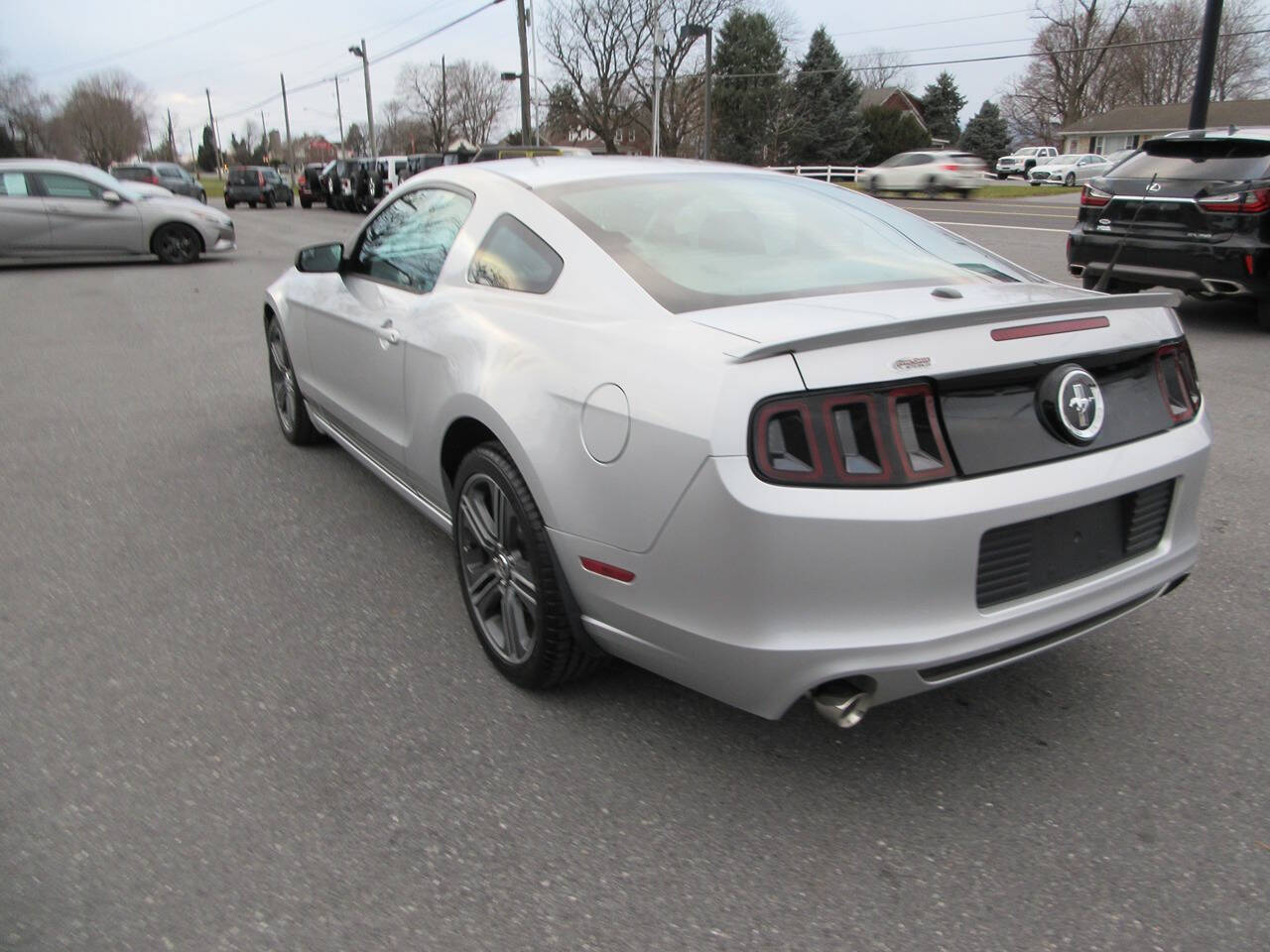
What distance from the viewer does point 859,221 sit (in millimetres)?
3438

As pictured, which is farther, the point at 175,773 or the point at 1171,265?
the point at 1171,265

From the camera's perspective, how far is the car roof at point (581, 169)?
3412 mm

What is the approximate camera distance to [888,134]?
6500cm

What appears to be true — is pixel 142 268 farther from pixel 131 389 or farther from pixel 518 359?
pixel 518 359

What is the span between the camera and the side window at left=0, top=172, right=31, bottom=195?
14.3 m

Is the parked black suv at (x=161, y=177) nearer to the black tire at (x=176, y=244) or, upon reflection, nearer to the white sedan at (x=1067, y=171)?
the black tire at (x=176, y=244)

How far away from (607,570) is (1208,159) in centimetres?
778

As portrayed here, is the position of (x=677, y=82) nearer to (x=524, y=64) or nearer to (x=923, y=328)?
(x=524, y=64)

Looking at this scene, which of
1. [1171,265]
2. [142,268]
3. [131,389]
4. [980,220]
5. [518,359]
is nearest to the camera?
[518,359]

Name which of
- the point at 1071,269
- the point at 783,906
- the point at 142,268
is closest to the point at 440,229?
the point at 783,906

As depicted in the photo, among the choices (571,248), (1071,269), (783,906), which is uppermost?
(571,248)

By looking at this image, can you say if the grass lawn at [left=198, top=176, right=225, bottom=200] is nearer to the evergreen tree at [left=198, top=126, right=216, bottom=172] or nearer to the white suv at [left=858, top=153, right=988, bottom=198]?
the white suv at [left=858, top=153, right=988, bottom=198]

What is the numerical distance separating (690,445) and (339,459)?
11.6 ft

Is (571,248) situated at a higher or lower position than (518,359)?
higher
